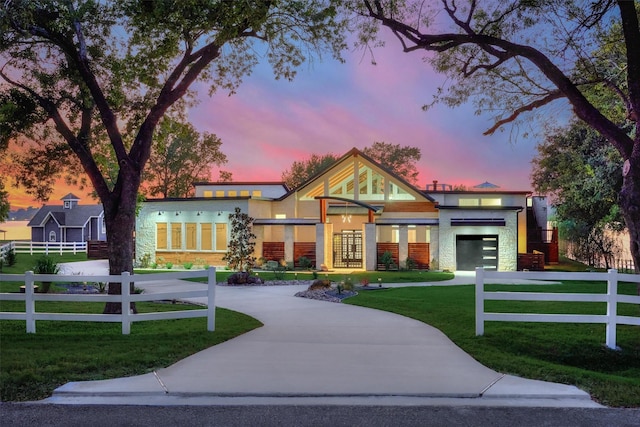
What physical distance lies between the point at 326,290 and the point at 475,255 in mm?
13396

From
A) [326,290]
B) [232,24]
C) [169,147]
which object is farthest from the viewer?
[169,147]

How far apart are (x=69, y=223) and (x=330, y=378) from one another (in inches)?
2071

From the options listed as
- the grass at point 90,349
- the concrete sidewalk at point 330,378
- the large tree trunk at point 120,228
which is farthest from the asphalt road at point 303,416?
the large tree trunk at point 120,228

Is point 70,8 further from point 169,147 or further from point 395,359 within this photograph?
point 169,147

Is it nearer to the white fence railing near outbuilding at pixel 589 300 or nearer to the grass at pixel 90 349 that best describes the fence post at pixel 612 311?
the white fence railing near outbuilding at pixel 589 300

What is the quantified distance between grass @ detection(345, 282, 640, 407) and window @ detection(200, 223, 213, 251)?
17271 mm

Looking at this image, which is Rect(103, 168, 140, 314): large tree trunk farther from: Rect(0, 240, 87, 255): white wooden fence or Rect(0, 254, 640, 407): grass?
Rect(0, 240, 87, 255): white wooden fence

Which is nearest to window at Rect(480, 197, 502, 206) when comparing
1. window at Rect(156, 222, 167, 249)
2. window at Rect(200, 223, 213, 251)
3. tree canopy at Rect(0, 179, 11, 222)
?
window at Rect(200, 223, 213, 251)

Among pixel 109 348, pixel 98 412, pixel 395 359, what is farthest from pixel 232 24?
pixel 98 412

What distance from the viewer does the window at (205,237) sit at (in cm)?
3116

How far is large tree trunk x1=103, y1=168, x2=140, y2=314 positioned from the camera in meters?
12.4

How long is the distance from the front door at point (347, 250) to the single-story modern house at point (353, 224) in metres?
0.06

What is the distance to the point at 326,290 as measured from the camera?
17.6 m

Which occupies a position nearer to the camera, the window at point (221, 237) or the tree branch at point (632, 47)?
the tree branch at point (632, 47)
